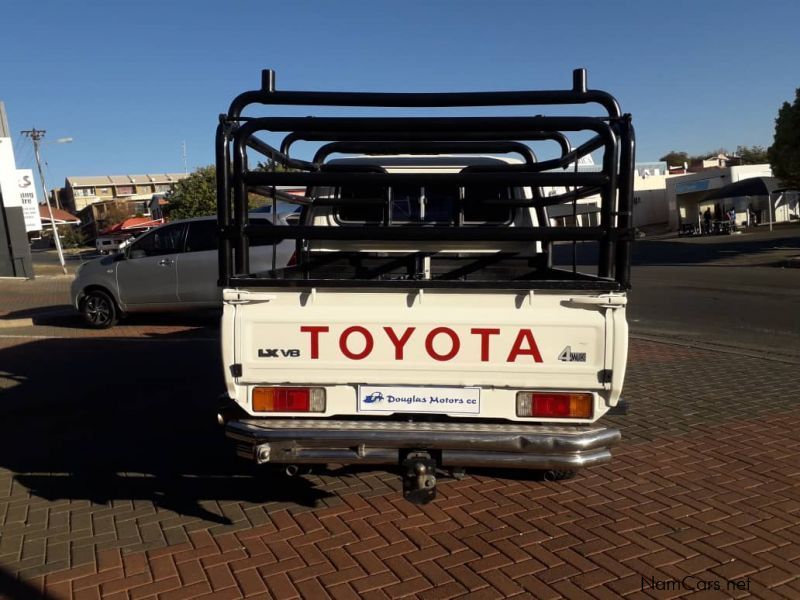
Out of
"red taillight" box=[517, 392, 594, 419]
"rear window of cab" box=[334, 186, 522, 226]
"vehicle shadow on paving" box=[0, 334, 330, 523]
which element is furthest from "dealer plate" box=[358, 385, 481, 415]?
"rear window of cab" box=[334, 186, 522, 226]

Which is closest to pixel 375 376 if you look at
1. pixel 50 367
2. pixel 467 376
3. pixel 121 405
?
pixel 467 376

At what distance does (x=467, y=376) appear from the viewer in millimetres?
3564

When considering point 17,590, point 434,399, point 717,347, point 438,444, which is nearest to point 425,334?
point 434,399

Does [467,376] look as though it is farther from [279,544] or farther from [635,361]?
[635,361]

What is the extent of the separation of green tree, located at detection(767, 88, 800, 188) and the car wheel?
78.5 ft

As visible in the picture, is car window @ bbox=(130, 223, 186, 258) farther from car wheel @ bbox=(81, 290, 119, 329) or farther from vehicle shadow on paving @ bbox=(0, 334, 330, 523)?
vehicle shadow on paving @ bbox=(0, 334, 330, 523)

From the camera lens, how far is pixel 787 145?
25266 millimetres

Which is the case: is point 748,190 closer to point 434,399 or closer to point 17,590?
point 434,399

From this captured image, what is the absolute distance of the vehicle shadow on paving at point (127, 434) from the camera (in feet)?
14.9

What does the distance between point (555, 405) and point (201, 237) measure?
869 centimetres

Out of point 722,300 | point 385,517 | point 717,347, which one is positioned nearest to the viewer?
point 385,517

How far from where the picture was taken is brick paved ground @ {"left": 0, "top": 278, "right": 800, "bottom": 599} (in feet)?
11.1

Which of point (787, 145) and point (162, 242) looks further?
point (787, 145)

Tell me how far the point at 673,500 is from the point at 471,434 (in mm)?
1717
